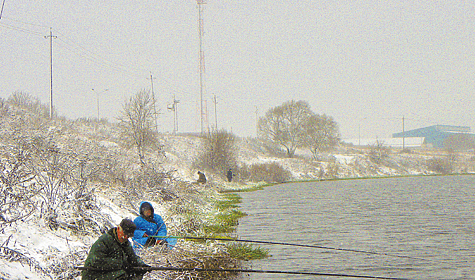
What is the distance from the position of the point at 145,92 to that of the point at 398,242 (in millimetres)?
22781

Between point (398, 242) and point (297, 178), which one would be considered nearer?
point (398, 242)

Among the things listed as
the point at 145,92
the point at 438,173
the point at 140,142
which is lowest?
the point at 438,173

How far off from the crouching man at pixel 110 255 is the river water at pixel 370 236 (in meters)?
5.07

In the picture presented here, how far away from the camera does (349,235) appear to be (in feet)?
55.7

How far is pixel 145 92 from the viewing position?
33.6 metres

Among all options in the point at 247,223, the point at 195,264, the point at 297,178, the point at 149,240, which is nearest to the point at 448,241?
the point at 247,223

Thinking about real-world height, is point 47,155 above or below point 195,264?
above

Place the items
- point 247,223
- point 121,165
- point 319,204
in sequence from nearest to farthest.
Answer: point 247,223
point 121,165
point 319,204

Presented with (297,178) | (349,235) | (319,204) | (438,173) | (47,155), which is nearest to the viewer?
(47,155)

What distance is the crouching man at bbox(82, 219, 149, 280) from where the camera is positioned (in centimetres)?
640

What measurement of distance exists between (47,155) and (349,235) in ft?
34.8

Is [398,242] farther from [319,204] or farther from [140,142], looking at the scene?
[140,142]

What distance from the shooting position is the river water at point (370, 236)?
464 inches

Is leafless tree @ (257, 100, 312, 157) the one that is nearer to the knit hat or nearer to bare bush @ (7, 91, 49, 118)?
bare bush @ (7, 91, 49, 118)
